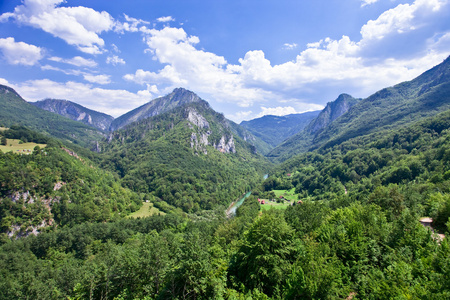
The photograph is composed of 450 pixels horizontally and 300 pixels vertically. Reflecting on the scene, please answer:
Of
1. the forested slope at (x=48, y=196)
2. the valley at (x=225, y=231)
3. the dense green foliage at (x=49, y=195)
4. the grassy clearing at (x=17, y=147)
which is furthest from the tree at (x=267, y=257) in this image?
the grassy clearing at (x=17, y=147)

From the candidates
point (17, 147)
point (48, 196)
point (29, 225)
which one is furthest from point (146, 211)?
point (17, 147)

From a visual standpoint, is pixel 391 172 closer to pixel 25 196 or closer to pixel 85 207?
pixel 85 207

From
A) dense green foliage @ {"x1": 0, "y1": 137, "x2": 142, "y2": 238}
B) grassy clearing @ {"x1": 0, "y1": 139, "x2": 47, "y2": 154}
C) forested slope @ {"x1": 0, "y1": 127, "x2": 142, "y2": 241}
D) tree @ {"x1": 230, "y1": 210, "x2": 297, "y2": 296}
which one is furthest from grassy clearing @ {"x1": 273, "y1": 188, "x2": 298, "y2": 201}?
grassy clearing @ {"x1": 0, "y1": 139, "x2": 47, "y2": 154}

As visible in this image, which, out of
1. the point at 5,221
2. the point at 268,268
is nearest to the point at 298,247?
the point at 268,268

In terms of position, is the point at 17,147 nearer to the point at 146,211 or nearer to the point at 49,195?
the point at 49,195

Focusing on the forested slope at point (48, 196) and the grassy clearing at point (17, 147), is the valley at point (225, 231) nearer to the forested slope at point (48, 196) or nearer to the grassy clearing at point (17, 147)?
the forested slope at point (48, 196)

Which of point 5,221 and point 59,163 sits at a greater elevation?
point 59,163

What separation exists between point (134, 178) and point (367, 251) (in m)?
174

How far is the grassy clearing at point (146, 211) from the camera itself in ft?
381

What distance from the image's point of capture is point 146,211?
123 m

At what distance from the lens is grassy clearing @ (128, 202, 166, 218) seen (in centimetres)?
11625

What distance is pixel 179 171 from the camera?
18338 centimetres

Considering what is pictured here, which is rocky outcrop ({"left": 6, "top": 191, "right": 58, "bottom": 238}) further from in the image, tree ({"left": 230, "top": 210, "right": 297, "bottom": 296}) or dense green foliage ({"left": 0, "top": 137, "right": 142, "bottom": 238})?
tree ({"left": 230, "top": 210, "right": 297, "bottom": 296})

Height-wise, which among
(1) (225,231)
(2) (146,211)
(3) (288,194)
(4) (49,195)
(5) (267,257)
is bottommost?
(2) (146,211)
